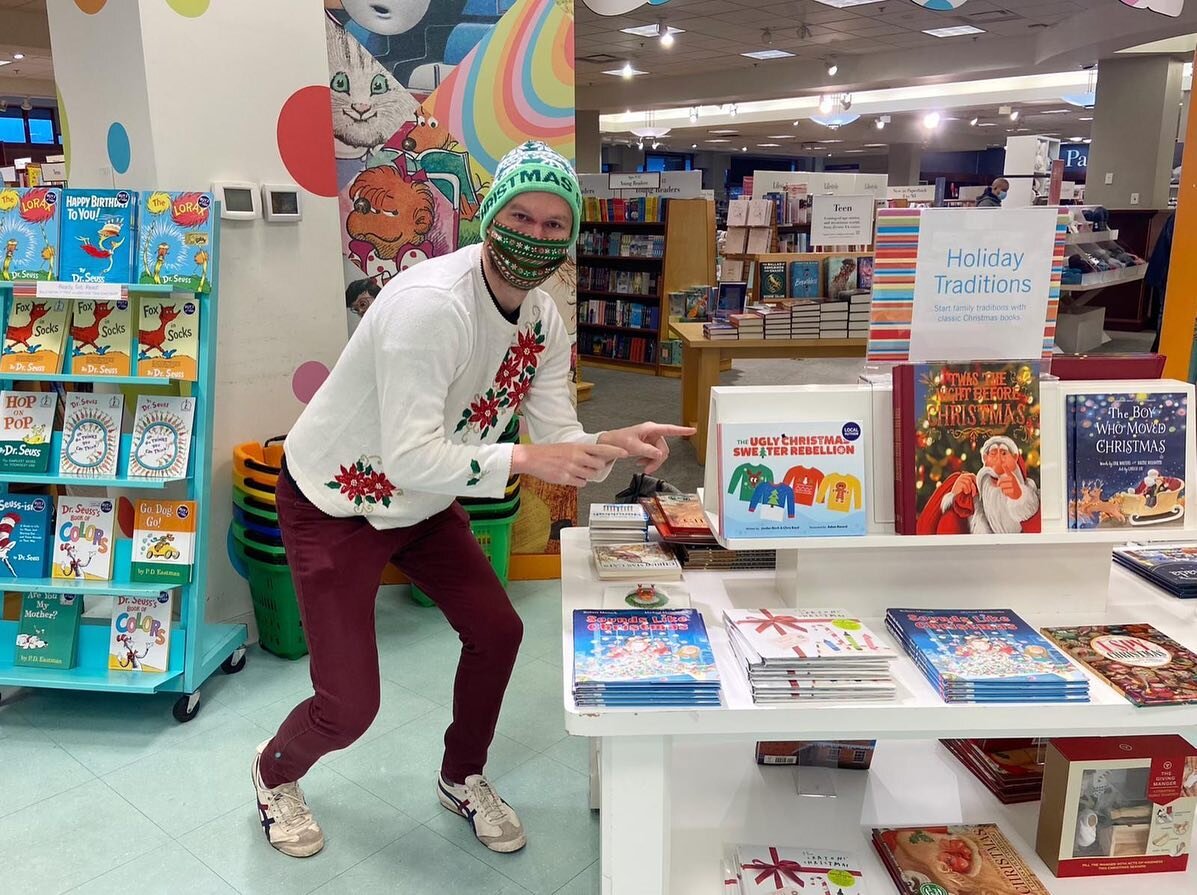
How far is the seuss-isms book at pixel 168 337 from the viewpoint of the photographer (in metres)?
2.85

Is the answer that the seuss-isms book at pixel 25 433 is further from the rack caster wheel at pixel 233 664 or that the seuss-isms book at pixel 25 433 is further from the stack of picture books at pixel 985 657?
the stack of picture books at pixel 985 657

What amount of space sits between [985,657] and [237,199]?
279 centimetres

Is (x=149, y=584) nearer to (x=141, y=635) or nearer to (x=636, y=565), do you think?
(x=141, y=635)

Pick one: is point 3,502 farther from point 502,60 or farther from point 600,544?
point 502,60

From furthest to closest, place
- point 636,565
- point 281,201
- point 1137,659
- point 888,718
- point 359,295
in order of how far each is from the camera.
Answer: point 359,295 < point 281,201 < point 636,565 < point 1137,659 < point 888,718

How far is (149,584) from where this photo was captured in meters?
2.86

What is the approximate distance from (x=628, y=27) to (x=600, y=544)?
31.3 feet

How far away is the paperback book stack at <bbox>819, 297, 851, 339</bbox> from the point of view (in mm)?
6328

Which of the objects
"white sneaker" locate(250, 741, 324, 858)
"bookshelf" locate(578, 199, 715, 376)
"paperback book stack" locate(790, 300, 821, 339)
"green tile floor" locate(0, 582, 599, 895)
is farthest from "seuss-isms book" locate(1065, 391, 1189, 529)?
"bookshelf" locate(578, 199, 715, 376)

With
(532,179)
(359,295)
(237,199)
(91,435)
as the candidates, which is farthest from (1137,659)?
(359,295)

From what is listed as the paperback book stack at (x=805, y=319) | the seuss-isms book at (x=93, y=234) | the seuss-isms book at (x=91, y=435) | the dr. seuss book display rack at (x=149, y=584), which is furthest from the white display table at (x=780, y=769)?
the paperback book stack at (x=805, y=319)

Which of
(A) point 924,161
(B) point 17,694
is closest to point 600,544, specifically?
(B) point 17,694

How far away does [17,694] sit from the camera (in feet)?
10.0

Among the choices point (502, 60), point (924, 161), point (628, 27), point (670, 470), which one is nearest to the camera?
point (502, 60)
